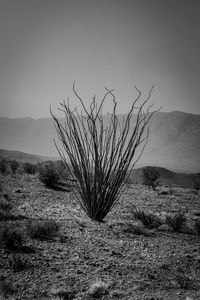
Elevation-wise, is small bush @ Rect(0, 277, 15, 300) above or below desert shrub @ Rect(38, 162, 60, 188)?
below

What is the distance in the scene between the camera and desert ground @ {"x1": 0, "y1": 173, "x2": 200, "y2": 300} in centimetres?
294

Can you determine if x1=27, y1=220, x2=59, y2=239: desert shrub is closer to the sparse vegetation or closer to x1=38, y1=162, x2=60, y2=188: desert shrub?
the sparse vegetation

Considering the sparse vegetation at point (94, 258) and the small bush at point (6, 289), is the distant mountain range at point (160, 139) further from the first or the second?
the small bush at point (6, 289)

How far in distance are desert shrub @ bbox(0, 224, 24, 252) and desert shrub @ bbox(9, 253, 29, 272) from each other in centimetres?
31

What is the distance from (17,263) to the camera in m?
3.32

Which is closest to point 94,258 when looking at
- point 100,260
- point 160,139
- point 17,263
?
point 100,260

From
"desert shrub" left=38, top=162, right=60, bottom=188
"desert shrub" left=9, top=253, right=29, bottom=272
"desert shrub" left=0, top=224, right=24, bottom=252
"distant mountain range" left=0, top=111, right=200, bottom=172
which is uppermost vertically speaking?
"distant mountain range" left=0, top=111, right=200, bottom=172

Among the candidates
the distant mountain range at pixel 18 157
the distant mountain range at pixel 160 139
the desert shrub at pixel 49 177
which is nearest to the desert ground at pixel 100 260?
the desert shrub at pixel 49 177

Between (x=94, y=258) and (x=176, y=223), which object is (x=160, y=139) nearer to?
(x=176, y=223)

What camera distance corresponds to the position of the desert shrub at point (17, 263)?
Answer: 3293mm

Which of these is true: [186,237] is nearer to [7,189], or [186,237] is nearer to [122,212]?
[122,212]

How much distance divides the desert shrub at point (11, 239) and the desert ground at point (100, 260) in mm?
52

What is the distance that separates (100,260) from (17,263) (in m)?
0.91

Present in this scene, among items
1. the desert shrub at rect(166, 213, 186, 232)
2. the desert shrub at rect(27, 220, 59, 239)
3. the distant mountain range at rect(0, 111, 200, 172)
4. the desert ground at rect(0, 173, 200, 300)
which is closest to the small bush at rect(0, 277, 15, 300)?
the desert ground at rect(0, 173, 200, 300)
